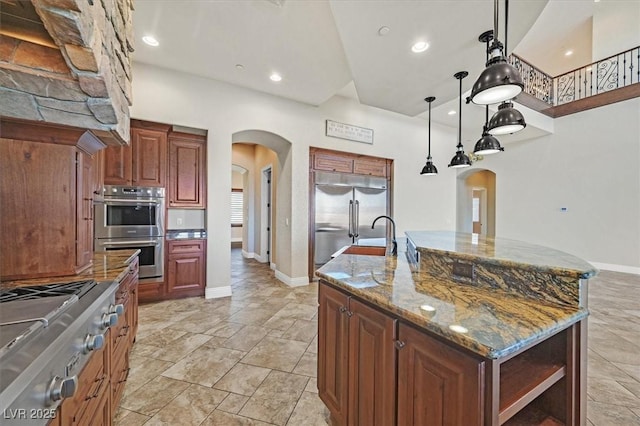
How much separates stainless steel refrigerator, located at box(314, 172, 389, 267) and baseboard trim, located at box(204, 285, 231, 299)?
160 cm

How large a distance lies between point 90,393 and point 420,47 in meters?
3.63

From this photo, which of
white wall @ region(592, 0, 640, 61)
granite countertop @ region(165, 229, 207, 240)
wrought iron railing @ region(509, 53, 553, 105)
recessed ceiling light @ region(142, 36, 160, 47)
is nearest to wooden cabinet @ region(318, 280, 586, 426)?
granite countertop @ region(165, 229, 207, 240)

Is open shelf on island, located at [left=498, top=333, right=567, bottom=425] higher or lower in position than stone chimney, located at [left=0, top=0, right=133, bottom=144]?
lower

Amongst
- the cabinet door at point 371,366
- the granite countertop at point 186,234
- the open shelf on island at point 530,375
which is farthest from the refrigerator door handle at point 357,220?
the open shelf on island at point 530,375

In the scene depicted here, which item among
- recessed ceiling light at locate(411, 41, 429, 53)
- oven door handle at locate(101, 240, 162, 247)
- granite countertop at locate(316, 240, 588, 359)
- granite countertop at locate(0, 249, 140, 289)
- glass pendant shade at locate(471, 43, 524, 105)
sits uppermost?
recessed ceiling light at locate(411, 41, 429, 53)

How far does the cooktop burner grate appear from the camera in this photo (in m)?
1.08

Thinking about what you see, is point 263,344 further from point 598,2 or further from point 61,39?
point 598,2

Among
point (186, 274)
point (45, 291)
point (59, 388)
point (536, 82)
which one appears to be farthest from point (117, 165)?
point (536, 82)

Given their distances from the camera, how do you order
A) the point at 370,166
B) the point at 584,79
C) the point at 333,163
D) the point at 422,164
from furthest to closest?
the point at 584,79 < the point at 422,164 < the point at 370,166 < the point at 333,163

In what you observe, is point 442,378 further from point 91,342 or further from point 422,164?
point 422,164

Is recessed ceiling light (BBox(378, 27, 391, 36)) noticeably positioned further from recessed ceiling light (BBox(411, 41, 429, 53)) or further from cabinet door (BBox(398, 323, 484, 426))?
cabinet door (BBox(398, 323, 484, 426))

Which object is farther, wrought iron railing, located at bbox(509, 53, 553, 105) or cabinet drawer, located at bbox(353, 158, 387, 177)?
wrought iron railing, located at bbox(509, 53, 553, 105)

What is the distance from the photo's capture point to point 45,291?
1174 millimetres

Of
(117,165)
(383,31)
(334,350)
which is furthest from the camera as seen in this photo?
(117,165)
